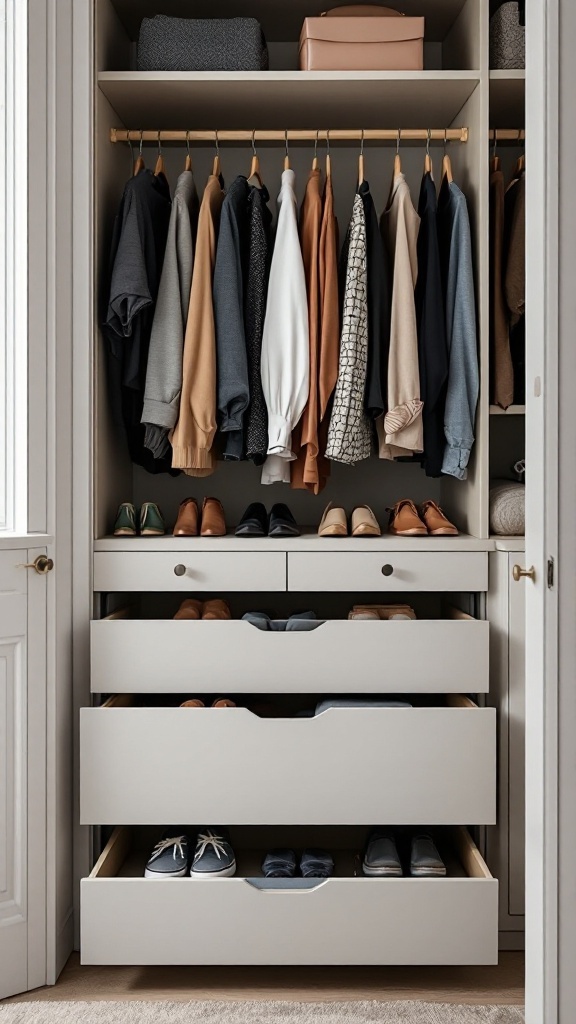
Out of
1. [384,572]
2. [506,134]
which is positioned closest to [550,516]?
[384,572]

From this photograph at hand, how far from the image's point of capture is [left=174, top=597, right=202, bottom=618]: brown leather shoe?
2.22 meters

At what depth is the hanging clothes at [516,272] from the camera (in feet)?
7.48

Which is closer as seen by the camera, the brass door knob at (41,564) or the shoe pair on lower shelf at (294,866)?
the brass door knob at (41,564)

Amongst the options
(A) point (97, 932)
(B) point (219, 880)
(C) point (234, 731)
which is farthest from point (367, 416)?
(A) point (97, 932)

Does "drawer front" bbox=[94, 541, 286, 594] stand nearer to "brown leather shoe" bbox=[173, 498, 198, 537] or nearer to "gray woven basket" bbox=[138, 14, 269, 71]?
"brown leather shoe" bbox=[173, 498, 198, 537]

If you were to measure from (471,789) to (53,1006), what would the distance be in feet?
3.32

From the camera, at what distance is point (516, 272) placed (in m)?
2.28

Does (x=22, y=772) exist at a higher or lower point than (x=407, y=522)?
lower

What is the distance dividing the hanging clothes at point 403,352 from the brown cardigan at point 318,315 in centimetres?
15

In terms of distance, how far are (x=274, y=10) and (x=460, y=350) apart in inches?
43.2

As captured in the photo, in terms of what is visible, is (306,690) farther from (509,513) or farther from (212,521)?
(509,513)

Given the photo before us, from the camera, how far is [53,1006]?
6.22ft

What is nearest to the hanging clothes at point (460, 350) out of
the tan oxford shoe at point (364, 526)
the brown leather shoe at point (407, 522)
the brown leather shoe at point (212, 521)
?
the brown leather shoe at point (407, 522)

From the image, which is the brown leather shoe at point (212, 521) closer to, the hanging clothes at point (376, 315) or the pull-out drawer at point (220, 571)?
the pull-out drawer at point (220, 571)
